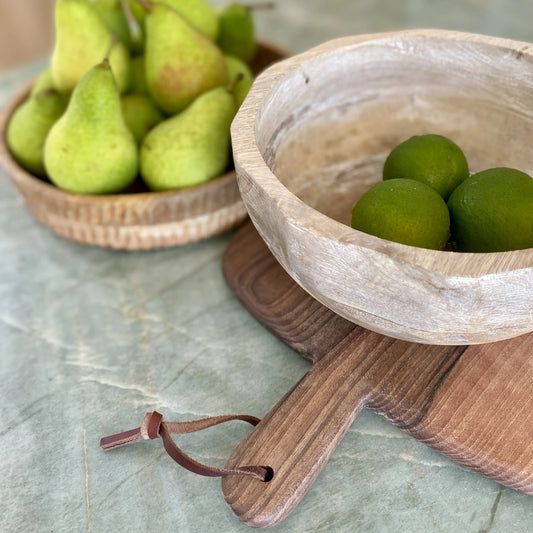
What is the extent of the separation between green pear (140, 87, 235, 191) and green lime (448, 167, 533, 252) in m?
0.25

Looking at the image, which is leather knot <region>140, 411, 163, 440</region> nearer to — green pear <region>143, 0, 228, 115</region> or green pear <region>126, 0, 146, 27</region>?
green pear <region>143, 0, 228, 115</region>

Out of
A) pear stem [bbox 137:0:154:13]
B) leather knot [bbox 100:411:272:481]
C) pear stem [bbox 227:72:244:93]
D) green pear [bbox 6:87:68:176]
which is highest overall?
pear stem [bbox 137:0:154:13]

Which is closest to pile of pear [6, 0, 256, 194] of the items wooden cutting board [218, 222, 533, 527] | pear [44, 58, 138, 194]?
pear [44, 58, 138, 194]

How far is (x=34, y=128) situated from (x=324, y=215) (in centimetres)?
41

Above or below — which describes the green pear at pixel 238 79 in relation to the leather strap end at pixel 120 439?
above

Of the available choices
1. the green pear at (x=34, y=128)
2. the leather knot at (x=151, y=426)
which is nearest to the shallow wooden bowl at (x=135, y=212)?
the green pear at (x=34, y=128)

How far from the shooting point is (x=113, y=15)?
0.72 metres

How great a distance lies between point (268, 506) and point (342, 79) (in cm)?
40

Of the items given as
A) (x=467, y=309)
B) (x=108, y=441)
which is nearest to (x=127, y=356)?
(x=108, y=441)

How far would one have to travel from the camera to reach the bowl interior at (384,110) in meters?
0.53

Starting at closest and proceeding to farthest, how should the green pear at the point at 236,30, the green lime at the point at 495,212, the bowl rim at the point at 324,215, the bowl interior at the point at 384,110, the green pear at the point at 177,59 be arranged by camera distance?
the bowl rim at the point at 324,215, the green lime at the point at 495,212, the bowl interior at the point at 384,110, the green pear at the point at 177,59, the green pear at the point at 236,30

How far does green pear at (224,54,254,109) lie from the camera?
2.05ft

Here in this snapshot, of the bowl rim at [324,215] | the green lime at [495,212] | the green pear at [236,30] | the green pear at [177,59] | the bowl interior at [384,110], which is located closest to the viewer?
the bowl rim at [324,215]

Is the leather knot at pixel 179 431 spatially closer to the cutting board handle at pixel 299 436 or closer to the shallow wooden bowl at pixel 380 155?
the cutting board handle at pixel 299 436
